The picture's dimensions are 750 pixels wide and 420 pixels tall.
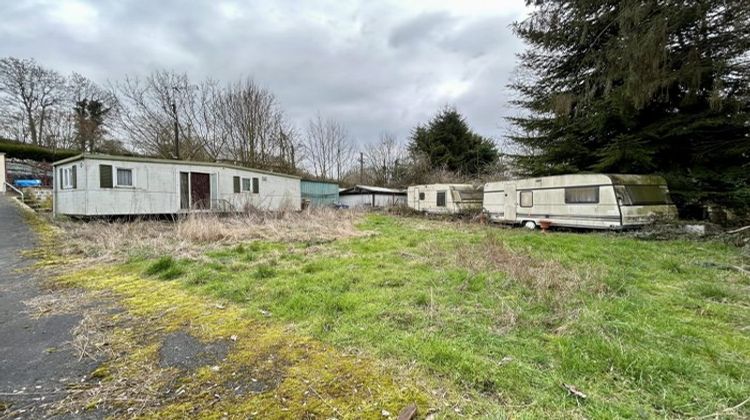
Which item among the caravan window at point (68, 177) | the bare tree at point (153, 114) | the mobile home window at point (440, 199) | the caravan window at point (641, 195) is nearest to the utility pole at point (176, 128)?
the bare tree at point (153, 114)

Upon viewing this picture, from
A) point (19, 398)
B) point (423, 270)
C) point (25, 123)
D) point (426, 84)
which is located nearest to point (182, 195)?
point (423, 270)

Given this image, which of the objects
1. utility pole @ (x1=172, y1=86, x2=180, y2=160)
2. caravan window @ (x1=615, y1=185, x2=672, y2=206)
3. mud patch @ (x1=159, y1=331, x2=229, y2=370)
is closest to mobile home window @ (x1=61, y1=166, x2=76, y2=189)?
utility pole @ (x1=172, y1=86, x2=180, y2=160)

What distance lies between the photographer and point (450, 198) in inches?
663

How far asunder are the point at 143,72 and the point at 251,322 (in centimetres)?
2568

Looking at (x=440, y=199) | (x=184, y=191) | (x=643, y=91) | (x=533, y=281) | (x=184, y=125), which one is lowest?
(x=533, y=281)

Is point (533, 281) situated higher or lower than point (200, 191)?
lower

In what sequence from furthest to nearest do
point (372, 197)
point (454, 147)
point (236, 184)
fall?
point (454, 147) → point (372, 197) → point (236, 184)

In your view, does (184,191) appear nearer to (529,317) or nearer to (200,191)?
(200,191)

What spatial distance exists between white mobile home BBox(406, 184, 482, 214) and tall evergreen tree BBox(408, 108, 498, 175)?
8708mm

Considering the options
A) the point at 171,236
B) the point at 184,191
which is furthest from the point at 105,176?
the point at 171,236

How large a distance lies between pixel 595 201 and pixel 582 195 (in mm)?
477

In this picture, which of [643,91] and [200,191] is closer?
[643,91]

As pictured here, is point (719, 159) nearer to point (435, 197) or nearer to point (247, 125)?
point (435, 197)

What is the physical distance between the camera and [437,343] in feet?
8.28
